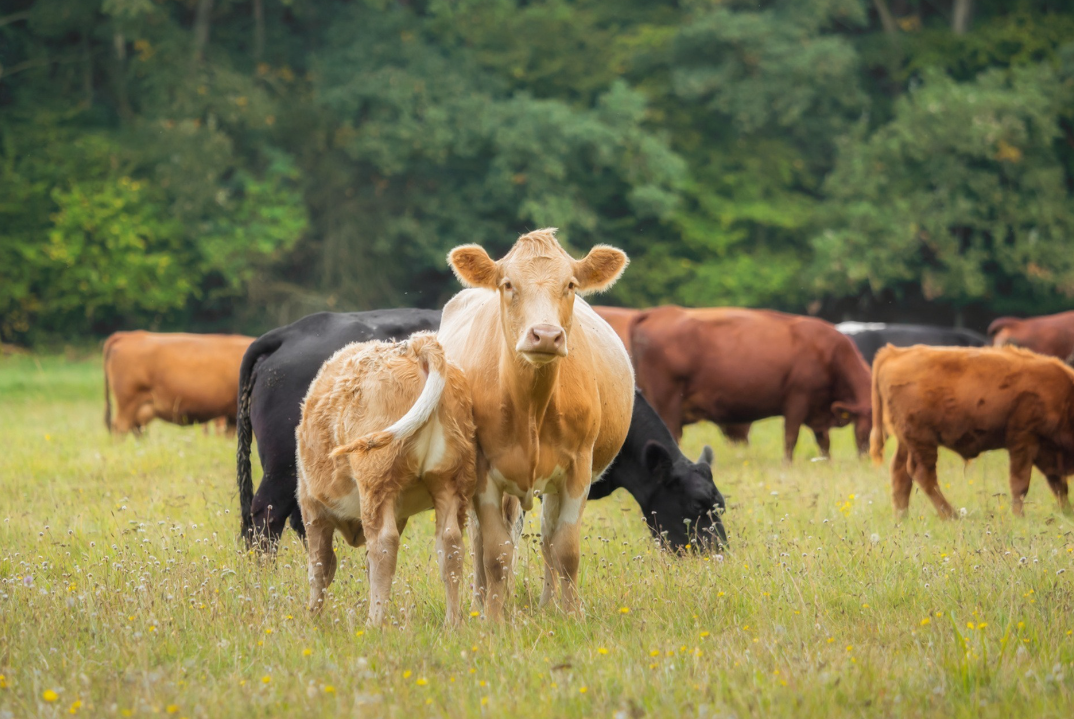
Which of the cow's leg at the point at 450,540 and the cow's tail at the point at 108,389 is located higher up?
the cow's leg at the point at 450,540

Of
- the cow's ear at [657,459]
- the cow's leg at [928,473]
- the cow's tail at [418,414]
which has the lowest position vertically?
the cow's leg at [928,473]

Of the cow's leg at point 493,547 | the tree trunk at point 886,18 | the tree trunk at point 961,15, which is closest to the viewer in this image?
the cow's leg at point 493,547

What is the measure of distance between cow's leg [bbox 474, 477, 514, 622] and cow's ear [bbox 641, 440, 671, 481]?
230 centimetres

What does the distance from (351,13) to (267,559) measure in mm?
27980

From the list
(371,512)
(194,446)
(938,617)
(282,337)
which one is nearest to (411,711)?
(371,512)

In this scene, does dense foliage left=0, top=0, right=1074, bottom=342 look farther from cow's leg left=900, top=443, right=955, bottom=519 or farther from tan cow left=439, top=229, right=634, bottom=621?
tan cow left=439, top=229, right=634, bottom=621

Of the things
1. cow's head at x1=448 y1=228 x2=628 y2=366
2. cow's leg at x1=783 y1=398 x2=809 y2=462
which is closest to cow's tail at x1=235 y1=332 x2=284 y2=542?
cow's head at x1=448 y1=228 x2=628 y2=366

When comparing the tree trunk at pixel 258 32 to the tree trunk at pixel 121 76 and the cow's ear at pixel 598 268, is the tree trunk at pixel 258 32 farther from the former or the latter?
the cow's ear at pixel 598 268

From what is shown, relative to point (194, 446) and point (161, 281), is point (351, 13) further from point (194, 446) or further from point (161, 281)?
point (194, 446)

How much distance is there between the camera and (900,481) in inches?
320

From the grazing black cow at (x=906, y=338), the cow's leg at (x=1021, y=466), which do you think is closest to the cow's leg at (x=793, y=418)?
the cow's leg at (x=1021, y=466)

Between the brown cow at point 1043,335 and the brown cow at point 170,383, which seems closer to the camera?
the brown cow at point 170,383

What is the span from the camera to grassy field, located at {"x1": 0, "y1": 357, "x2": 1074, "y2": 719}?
371 centimetres

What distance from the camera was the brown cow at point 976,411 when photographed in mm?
7961
